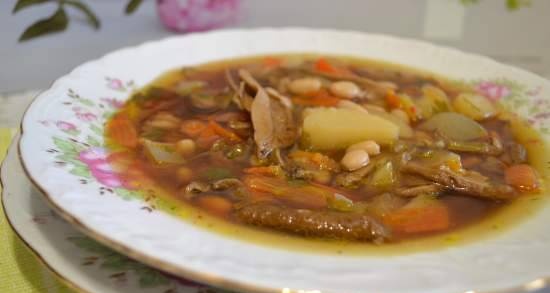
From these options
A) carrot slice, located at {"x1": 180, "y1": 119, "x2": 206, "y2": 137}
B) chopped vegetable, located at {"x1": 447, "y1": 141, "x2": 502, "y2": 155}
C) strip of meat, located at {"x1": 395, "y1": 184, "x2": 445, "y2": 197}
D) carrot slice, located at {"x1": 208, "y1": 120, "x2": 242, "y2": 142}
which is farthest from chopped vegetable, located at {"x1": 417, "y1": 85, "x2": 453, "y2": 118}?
carrot slice, located at {"x1": 180, "y1": 119, "x2": 206, "y2": 137}

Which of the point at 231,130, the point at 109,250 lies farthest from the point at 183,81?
the point at 109,250

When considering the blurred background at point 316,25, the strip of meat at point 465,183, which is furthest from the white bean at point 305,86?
the blurred background at point 316,25

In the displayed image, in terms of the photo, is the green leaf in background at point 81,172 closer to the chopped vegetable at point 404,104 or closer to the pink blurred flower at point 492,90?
the chopped vegetable at point 404,104

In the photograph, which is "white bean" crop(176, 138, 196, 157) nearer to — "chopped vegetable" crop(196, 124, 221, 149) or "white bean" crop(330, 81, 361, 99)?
"chopped vegetable" crop(196, 124, 221, 149)

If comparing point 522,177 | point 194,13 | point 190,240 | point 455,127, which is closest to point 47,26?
point 194,13

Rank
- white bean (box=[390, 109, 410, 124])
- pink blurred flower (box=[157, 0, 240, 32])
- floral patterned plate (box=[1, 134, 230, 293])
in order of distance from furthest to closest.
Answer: pink blurred flower (box=[157, 0, 240, 32])
white bean (box=[390, 109, 410, 124])
floral patterned plate (box=[1, 134, 230, 293])

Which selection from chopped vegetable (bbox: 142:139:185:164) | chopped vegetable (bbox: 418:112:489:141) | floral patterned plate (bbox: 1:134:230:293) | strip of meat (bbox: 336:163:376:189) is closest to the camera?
floral patterned plate (bbox: 1:134:230:293)

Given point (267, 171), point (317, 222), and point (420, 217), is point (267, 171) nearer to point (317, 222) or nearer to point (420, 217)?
point (317, 222)

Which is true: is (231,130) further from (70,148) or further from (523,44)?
(523,44)
